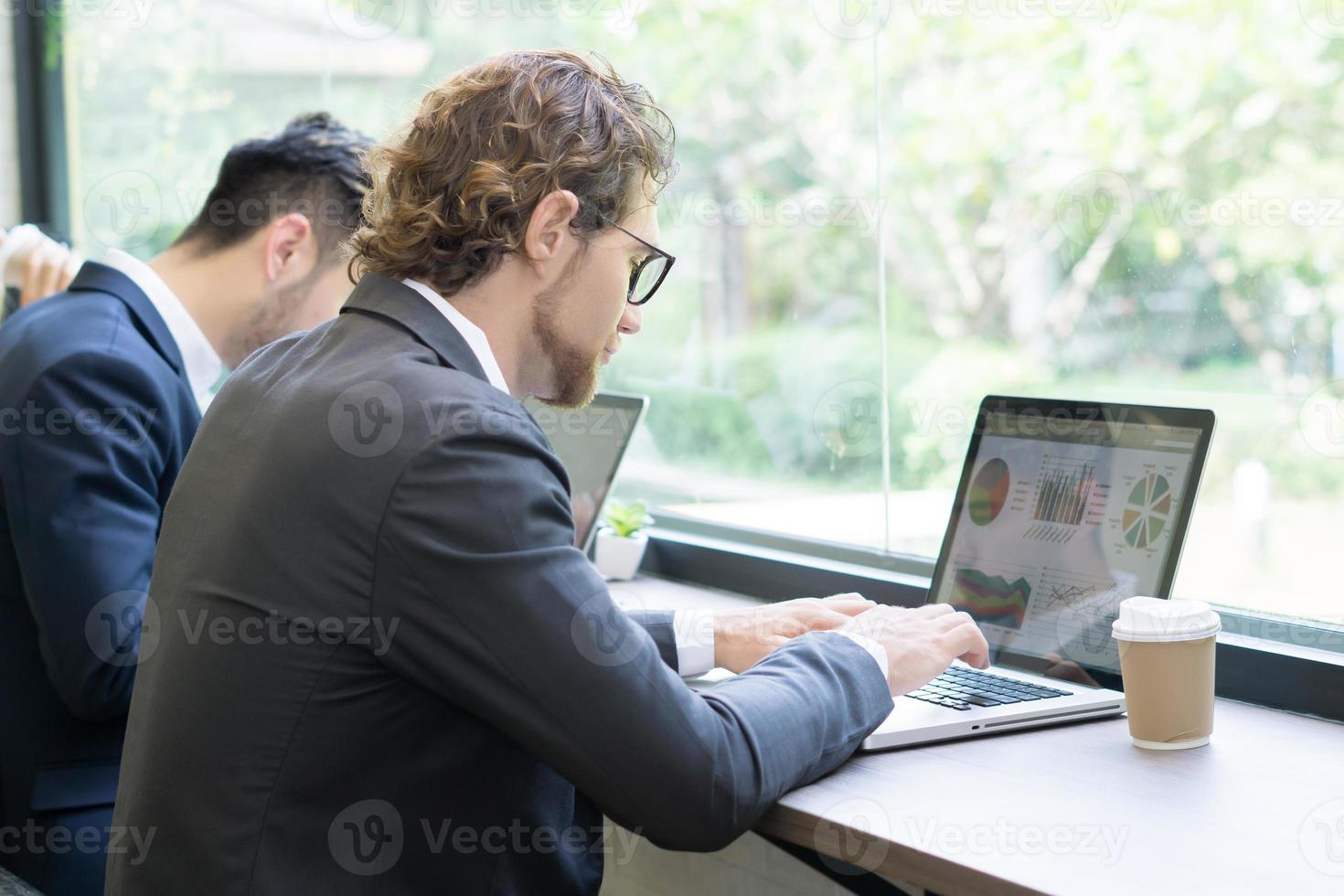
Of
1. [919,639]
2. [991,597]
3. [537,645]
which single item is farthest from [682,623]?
[537,645]

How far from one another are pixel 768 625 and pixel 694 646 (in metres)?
0.09

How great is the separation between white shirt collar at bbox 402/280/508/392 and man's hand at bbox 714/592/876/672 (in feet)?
1.40

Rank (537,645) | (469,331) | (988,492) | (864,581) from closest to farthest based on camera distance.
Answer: (537,645)
(469,331)
(988,492)
(864,581)

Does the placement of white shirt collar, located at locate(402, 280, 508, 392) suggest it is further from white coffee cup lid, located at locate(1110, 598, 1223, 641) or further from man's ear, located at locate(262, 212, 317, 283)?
man's ear, located at locate(262, 212, 317, 283)

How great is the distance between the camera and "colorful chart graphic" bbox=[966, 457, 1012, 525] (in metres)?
1.65

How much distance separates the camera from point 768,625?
147 cm

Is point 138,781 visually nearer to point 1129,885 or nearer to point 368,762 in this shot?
point 368,762

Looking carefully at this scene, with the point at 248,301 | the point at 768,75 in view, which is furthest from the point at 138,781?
the point at 768,75

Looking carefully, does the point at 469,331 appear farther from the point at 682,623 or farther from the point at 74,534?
the point at 74,534

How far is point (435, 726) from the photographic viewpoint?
111cm

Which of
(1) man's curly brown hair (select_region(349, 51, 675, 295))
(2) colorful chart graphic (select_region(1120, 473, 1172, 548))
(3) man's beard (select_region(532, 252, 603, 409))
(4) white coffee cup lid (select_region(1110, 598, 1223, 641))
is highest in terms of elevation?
(1) man's curly brown hair (select_region(349, 51, 675, 295))

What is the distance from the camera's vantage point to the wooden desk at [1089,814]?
3.25 ft

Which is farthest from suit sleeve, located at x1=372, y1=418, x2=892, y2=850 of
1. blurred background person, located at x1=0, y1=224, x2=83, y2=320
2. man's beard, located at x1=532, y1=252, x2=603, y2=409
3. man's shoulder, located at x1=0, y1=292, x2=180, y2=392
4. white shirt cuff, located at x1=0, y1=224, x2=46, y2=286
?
white shirt cuff, located at x1=0, y1=224, x2=46, y2=286

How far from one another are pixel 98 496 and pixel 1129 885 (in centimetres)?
133
